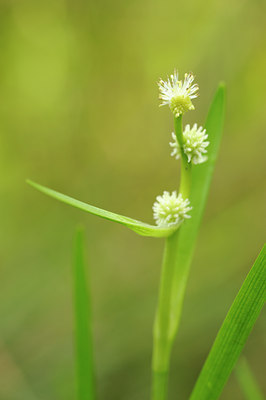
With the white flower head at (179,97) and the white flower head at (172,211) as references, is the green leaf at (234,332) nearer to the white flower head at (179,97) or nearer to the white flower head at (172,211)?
the white flower head at (172,211)

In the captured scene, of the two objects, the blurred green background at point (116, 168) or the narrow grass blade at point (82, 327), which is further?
the blurred green background at point (116, 168)

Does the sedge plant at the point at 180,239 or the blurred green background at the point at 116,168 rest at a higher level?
the blurred green background at the point at 116,168

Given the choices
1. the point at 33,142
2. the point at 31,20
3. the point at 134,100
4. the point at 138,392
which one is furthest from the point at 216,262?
the point at 31,20

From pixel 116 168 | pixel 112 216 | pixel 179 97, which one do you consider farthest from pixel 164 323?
pixel 116 168

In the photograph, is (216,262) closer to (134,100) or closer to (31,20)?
(134,100)

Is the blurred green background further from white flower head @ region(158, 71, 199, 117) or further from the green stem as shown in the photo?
white flower head @ region(158, 71, 199, 117)

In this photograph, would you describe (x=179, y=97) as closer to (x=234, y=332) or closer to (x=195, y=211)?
(x=195, y=211)

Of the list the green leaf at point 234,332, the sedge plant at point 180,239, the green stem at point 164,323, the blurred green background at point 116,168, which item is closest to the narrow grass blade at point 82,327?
the sedge plant at point 180,239
